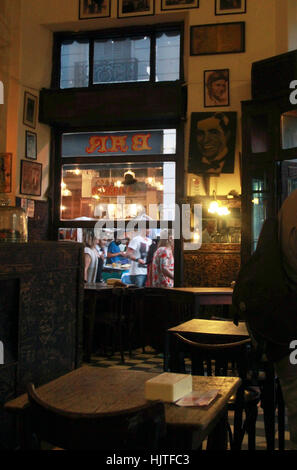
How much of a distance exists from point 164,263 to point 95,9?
403cm

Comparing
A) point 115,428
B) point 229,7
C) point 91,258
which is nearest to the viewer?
point 115,428

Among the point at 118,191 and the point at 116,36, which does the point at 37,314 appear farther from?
the point at 116,36

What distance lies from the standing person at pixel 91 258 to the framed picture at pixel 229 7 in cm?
383

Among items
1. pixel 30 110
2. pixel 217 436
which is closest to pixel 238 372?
pixel 217 436

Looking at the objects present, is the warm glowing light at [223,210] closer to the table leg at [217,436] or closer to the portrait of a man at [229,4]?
the portrait of a man at [229,4]

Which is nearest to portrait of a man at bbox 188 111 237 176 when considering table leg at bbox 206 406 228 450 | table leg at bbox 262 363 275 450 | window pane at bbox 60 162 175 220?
window pane at bbox 60 162 175 220

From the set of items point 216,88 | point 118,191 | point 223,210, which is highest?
point 216,88

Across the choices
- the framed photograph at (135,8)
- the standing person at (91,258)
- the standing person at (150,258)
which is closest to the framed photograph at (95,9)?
the framed photograph at (135,8)

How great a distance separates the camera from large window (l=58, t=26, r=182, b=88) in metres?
8.29

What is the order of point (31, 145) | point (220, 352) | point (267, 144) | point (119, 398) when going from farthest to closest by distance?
point (31, 145) < point (267, 144) < point (220, 352) < point (119, 398)

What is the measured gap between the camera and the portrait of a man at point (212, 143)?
7496 millimetres

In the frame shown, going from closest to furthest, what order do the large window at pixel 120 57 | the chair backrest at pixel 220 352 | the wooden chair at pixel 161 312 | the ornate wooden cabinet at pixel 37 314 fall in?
the ornate wooden cabinet at pixel 37 314 < the chair backrest at pixel 220 352 < the wooden chair at pixel 161 312 < the large window at pixel 120 57

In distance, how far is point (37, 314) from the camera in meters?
3.21

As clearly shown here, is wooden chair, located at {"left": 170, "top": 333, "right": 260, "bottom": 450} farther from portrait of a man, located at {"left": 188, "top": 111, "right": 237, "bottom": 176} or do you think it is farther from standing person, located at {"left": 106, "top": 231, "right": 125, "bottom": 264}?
standing person, located at {"left": 106, "top": 231, "right": 125, "bottom": 264}
